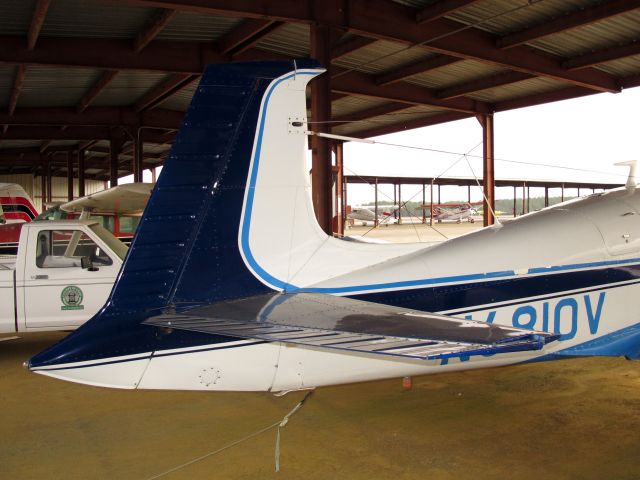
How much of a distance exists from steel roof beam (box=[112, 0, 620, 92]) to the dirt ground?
609 cm

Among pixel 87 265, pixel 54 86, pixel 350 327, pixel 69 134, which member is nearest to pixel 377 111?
pixel 54 86

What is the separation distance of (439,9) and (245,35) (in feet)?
12.7

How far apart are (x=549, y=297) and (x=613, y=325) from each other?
691 mm

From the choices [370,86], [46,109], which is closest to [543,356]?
[370,86]

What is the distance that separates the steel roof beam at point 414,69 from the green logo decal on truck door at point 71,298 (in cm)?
965

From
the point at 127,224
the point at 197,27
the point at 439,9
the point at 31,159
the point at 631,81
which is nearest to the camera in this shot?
the point at 439,9

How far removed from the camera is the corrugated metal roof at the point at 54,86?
14523 mm

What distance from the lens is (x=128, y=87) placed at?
16.9 metres

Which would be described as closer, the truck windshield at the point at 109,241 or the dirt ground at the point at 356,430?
the dirt ground at the point at 356,430

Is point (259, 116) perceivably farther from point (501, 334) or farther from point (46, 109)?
point (46, 109)

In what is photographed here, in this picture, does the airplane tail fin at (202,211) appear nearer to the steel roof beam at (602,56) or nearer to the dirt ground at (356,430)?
the dirt ground at (356,430)

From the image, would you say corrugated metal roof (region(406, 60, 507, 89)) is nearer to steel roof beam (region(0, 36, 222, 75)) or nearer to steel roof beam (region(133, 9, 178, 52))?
steel roof beam (region(0, 36, 222, 75))

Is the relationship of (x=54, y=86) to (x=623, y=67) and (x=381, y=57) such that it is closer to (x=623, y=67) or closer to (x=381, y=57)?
(x=381, y=57)

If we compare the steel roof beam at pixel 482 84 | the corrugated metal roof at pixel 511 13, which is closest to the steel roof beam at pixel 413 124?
the steel roof beam at pixel 482 84
